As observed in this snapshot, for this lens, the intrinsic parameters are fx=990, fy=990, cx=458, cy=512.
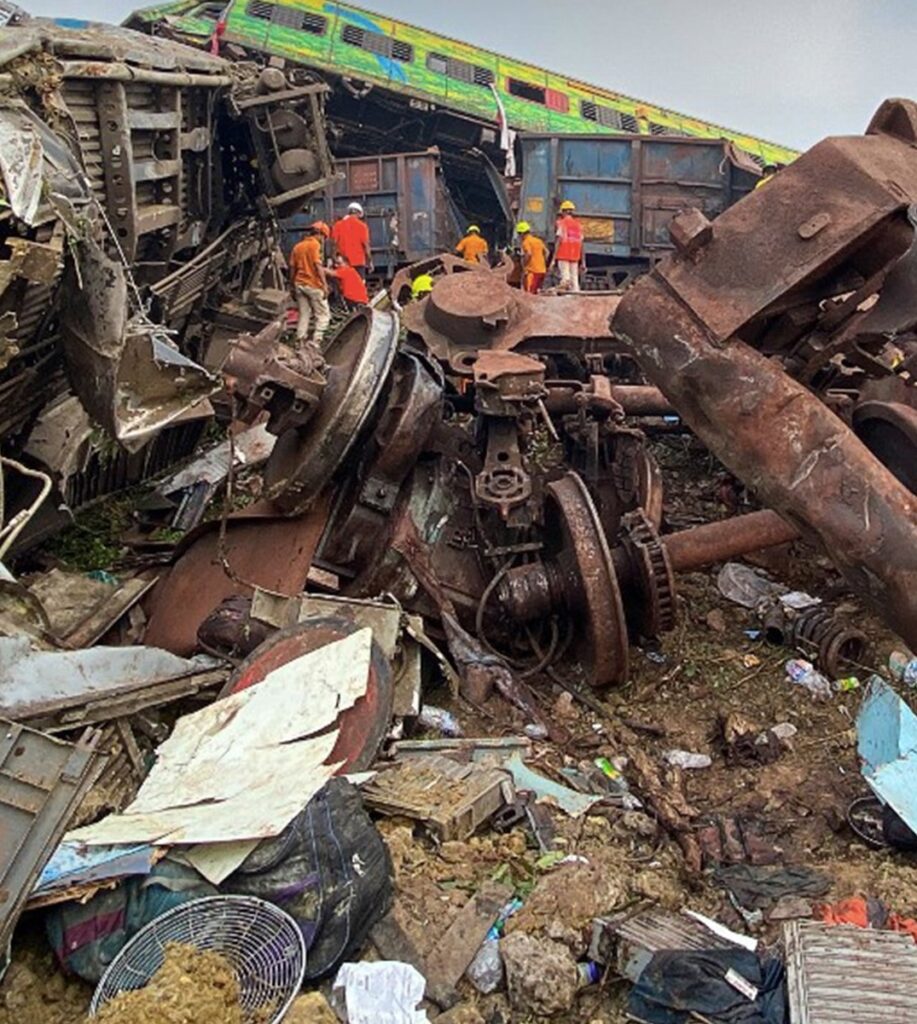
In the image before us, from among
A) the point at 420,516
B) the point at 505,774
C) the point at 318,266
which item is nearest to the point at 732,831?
the point at 505,774

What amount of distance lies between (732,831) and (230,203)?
6467 millimetres

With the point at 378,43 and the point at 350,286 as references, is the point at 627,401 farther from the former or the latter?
the point at 378,43

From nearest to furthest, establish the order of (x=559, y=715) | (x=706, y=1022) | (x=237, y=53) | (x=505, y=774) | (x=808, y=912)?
1. (x=706, y=1022)
2. (x=808, y=912)
3. (x=505, y=774)
4. (x=559, y=715)
5. (x=237, y=53)

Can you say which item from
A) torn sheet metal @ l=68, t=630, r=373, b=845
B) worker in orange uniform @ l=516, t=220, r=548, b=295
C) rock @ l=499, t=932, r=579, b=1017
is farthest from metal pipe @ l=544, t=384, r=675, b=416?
worker in orange uniform @ l=516, t=220, r=548, b=295

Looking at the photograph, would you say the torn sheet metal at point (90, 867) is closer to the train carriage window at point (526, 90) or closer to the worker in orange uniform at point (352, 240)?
the worker in orange uniform at point (352, 240)

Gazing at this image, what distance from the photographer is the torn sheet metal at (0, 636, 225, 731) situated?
11.4 ft

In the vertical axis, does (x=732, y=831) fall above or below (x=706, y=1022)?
below

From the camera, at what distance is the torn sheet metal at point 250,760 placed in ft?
9.45

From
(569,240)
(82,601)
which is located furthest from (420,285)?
(569,240)

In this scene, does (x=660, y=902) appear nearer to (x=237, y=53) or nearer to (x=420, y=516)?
(x=420, y=516)

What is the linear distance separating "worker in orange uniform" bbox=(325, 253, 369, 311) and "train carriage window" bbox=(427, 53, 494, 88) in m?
5.85

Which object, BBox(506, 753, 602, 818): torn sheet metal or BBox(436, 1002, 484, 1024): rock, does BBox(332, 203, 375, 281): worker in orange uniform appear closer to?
BBox(506, 753, 602, 818): torn sheet metal

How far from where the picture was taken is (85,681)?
149 inches

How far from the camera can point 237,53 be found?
43.8 feet
